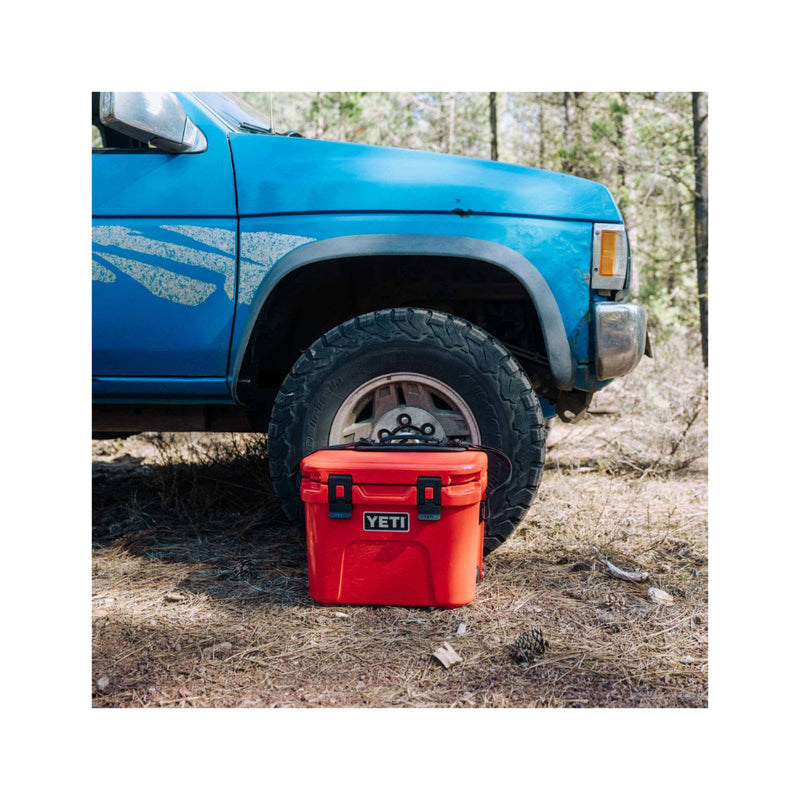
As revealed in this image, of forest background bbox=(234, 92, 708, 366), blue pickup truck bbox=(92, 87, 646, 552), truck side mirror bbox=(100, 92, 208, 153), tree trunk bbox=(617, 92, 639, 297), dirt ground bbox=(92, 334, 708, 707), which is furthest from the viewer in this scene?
tree trunk bbox=(617, 92, 639, 297)

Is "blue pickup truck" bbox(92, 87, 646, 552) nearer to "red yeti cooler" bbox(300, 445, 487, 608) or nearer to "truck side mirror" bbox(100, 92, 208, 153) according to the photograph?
"truck side mirror" bbox(100, 92, 208, 153)

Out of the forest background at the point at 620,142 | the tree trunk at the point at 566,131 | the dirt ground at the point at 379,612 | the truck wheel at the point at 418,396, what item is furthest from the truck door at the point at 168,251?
the tree trunk at the point at 566,131

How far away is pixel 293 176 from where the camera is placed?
2.74 metres

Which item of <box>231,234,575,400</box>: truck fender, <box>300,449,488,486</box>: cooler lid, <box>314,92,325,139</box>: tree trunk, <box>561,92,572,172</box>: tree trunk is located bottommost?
<box>300,449,488,486</box>: cooler lid

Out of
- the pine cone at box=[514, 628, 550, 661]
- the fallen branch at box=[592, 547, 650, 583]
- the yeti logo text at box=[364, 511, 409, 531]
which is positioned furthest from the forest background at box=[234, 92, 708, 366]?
the pine cone at box=[514, 628, 550, 661]

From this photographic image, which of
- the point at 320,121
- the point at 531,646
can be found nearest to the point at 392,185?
the point at 531,646

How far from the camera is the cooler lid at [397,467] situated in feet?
7.45

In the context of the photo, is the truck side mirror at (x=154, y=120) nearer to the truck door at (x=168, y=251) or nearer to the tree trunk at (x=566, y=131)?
the truck door at (x=168, y=251)

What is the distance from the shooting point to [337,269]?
2910 mm

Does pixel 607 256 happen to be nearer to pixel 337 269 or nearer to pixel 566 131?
pixel 337 269

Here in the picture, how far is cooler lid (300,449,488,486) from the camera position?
2.27 metres

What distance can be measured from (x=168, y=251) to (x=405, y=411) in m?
1.16

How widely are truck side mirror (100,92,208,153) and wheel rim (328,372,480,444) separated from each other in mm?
1211

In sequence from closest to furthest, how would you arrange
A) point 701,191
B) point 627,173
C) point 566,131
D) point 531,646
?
point 531,646 < point 701,191 < point 627,173 < point 566,131
